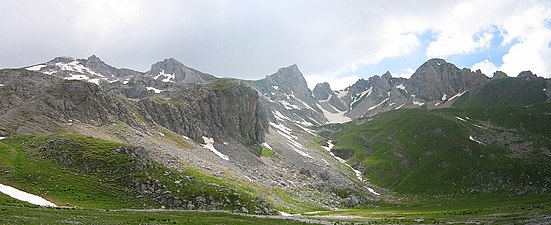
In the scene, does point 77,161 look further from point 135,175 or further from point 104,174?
point 135,175

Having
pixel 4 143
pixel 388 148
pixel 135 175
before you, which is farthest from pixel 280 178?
pixel 388 148

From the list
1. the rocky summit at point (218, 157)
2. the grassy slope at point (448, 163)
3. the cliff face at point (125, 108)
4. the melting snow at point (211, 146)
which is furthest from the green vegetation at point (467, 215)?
the cliff face at point (125, 108)

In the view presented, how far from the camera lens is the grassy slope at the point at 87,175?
177 ft

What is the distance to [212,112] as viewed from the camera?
148m

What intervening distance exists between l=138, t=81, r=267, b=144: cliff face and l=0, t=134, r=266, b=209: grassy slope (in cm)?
5508

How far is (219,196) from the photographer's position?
6406 cm

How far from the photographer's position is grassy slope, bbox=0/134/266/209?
53.9 m

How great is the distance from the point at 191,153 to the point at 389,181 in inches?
3534

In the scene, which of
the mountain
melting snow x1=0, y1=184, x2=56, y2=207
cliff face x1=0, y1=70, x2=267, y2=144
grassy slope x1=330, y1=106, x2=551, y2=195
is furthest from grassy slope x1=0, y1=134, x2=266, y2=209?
grassy slope x1=330, y1=106, x2=551, y2=195

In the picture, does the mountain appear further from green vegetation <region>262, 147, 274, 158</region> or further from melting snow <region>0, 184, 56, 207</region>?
melting snow <region>0, 184, 56, 207</region>

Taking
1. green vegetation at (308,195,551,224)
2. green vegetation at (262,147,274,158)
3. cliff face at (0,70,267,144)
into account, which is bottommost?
green vegetation at (308,195,551,224)

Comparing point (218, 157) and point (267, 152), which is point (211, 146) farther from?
point (267, 152)

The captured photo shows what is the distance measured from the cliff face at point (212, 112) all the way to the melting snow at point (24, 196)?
75421 millimetres

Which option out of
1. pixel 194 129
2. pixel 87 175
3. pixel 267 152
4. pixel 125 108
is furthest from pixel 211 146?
pixel 87 175
